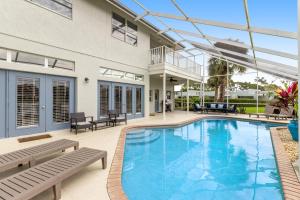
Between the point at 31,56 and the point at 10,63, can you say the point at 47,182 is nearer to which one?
the point at 10,63

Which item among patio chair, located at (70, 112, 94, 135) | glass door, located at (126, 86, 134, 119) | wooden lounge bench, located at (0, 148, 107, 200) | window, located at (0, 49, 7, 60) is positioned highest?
window, located at (0, 49, 7, 60)

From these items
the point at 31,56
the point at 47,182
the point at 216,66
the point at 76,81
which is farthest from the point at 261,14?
the point at 216,66

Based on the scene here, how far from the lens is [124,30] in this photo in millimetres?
11016

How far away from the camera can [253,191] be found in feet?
11.5

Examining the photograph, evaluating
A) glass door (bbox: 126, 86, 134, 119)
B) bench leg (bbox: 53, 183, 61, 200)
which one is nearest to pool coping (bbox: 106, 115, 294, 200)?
bench leg (bbox: 53, 183, 61, 200)

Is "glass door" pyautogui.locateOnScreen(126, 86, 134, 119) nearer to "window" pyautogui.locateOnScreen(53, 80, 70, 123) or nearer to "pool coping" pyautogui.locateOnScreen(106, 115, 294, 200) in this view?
"window" pyautogui.locateOnScreen(53, 80, 70, 123)

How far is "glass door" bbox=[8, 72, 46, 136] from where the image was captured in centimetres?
613

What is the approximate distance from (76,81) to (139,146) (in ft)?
14.2

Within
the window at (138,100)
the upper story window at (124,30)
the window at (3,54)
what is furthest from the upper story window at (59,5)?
the window at (138,100)

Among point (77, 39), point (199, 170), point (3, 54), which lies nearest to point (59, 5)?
point (77, 39)

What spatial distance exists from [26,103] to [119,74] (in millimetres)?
5222

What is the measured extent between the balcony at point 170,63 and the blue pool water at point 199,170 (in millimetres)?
6063

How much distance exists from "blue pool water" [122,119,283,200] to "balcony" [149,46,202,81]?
6.06 m

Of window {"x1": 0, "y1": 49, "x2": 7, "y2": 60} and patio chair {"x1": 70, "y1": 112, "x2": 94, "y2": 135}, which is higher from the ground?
window {"x1": 0, "y1": 49, "x2": 7, "y2": 60}
